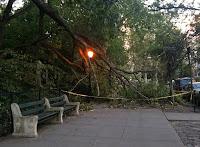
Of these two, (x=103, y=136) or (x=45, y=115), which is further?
(x=45, y=115)

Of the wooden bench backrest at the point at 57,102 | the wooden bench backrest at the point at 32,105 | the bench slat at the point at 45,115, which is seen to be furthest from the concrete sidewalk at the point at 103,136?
the wooden bench backrest at the point at 57,102

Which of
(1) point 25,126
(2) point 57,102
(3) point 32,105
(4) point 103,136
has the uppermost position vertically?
(3) point 32,105

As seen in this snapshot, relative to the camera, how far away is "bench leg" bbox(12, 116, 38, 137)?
596 cm

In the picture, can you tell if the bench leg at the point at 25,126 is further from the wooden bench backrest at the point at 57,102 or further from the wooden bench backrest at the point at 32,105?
the wooden bench backrest at the point at 57,102

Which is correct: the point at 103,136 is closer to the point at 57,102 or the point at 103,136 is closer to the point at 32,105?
the point at 32,105

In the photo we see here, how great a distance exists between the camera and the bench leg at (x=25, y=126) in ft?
19.6

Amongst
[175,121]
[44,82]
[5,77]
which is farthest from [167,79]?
[5,77]

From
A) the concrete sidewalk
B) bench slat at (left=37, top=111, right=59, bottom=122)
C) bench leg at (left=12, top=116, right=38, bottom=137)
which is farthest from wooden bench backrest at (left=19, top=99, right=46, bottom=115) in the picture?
the concrete sidewalk

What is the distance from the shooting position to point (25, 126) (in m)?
6.00

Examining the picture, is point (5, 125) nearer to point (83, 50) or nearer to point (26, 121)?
point (26, 121)

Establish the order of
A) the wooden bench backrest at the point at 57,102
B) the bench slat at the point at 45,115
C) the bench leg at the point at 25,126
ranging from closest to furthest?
the bench leg at the point at 25,126 < the bench slat at the point at 45,115 < the wooden bench backrest at the point at 57,102

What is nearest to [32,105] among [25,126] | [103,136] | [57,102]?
[25,126]

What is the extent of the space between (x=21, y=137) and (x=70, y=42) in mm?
8408

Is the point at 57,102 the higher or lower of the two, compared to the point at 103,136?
higher
